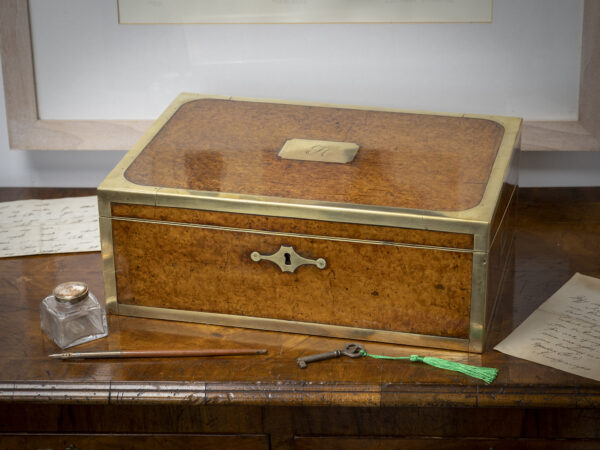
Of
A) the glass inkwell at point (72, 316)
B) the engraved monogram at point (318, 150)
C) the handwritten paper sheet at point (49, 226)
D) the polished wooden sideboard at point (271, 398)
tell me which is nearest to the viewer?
the polished wooden sideboard at point (271, 398)

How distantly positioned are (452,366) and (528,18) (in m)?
0.81

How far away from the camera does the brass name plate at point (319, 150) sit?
1.46m

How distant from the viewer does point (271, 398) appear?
1.27 m

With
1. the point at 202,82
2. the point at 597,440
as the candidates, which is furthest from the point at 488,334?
the point at 202,82

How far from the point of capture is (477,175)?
1388 millimetres

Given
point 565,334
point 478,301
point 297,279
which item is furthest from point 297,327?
point 565,334

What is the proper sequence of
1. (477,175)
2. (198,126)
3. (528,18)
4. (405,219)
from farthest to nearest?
(528,18) < (198,126) < (477,175) < (405,219)

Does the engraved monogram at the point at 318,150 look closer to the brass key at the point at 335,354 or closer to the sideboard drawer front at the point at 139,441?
the brass key at the point at 335,354

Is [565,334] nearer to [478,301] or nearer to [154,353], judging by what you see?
[478,301]

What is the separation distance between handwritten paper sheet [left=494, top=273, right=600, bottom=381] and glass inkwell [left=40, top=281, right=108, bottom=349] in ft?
2.18

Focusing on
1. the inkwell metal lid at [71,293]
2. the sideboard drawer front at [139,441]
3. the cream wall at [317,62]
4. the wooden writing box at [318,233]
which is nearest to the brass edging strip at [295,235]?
the wooden writing box at [318,233]

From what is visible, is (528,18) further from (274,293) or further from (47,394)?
(47,394)

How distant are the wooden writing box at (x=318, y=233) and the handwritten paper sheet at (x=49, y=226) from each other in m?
0.29

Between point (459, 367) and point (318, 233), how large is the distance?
300 millimetres
